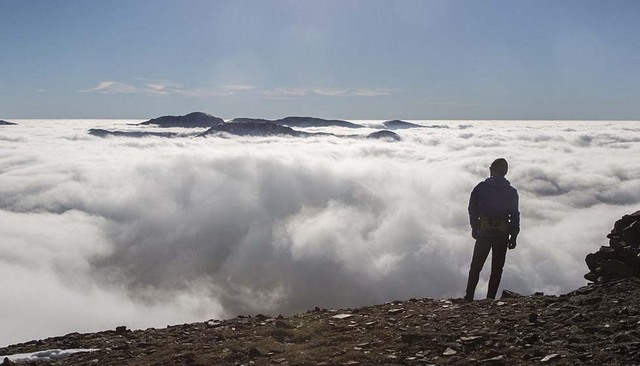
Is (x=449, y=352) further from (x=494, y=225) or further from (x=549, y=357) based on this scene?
(x=494, y=225)

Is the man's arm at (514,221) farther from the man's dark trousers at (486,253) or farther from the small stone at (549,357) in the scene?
the small stone at (549,357)

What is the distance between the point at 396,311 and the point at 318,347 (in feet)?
8.72

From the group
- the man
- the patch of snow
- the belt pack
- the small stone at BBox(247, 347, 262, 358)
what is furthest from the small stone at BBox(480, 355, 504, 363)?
the patch of snow

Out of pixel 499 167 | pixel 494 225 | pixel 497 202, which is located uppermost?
pixel 499 167

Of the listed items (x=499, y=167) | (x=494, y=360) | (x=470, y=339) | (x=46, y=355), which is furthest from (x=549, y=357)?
(x=46, y=355)

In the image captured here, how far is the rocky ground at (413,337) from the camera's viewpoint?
278 inches

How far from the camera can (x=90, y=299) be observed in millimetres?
171000

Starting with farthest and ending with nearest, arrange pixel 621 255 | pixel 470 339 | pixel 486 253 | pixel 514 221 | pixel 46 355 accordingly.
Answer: pixel 486 253, pixel 621 255, pixel 514 221, pixel 46 355, pixel 470 339

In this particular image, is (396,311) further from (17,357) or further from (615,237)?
(17,357)

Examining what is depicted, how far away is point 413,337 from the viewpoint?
810 centimetres

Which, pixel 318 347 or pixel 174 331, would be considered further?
pixel 174 331

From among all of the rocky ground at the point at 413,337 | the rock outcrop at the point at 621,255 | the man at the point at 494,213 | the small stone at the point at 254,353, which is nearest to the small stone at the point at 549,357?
the rocky ground at the point at 413,337

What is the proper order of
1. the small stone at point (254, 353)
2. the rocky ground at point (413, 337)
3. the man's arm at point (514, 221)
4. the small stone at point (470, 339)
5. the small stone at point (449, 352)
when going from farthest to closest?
the man's arm at point (514, 221)
the small stone at point (254, 353)
the small stone at point (470, 339)
the small stone at point (449, 352)
the rocky ground at point (413, 337)

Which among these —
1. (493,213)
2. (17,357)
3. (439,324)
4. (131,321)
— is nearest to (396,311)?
(439,324)
